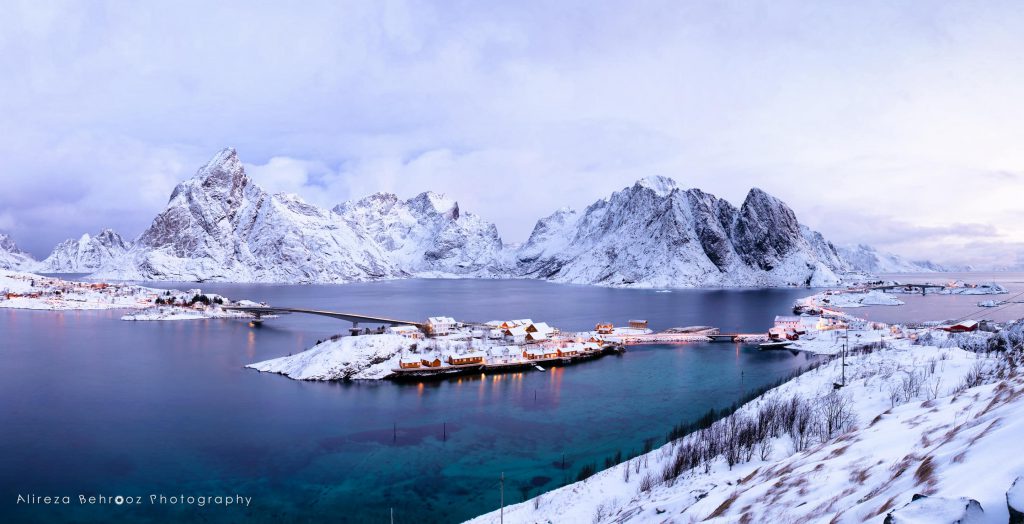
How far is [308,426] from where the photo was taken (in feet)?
130

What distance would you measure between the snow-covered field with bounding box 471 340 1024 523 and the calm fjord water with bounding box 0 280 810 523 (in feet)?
19.7

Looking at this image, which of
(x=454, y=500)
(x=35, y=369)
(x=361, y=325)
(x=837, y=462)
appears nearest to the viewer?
(x=837, y=462)

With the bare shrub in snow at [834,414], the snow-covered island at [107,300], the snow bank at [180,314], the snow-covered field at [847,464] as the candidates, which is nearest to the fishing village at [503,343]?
the snow-covered field at [847,464]

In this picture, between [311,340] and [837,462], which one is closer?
[837,462]

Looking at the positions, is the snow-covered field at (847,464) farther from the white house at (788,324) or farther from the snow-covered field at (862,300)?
the snow-covered field at (862,300)

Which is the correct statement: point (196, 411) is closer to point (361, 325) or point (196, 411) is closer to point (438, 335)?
point (438, 335)

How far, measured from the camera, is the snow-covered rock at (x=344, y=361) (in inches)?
2152

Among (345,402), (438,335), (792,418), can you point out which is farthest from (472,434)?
(438,335)

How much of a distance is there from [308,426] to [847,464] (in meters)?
36.4

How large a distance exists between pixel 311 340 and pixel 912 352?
2978 inches

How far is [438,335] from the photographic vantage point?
252 feet

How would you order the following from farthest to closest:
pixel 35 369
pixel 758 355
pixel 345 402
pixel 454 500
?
pixel 758 355, pixel 35 369, pixel 345 402, pixel 454 500

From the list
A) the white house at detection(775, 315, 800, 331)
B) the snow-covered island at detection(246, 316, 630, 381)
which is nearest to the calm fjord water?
the snow-covered island at detection(246, 316, 630, 381)

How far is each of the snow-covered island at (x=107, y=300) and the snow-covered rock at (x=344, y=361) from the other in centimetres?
6377
